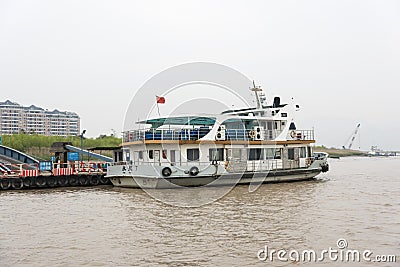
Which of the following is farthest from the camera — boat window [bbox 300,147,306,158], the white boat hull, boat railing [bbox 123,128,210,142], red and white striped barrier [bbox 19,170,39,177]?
boat window [bbox 300,147,306,158]

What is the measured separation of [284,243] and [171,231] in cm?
341

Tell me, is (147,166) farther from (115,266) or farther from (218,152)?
(115,266)

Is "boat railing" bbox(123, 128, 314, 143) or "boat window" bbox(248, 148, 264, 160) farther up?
"boat railing" bbox(123, 128, 314, 143)

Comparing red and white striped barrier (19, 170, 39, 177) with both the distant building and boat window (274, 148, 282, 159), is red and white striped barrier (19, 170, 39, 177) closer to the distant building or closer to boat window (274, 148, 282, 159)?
boat window (274, 148, 282, 159)

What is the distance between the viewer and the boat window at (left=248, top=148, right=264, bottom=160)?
998 inches

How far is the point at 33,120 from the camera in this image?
6107 inches

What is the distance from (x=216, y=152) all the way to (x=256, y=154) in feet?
8.51

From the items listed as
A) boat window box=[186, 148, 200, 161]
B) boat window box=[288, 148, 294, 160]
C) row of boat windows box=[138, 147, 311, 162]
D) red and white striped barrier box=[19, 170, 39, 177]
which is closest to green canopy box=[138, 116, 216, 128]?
boat window box=[186, 148, 200, 161]

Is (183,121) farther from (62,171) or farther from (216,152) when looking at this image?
(62,171)

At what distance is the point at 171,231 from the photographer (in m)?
13.0

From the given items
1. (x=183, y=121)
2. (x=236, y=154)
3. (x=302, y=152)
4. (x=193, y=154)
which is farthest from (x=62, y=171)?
(x=302, y=152)

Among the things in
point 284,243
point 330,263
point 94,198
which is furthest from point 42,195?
point 330,263

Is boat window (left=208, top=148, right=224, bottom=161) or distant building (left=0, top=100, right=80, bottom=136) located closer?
boat window (left=208, top=148, right=224, bottom=161)

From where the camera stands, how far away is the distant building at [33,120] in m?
149
